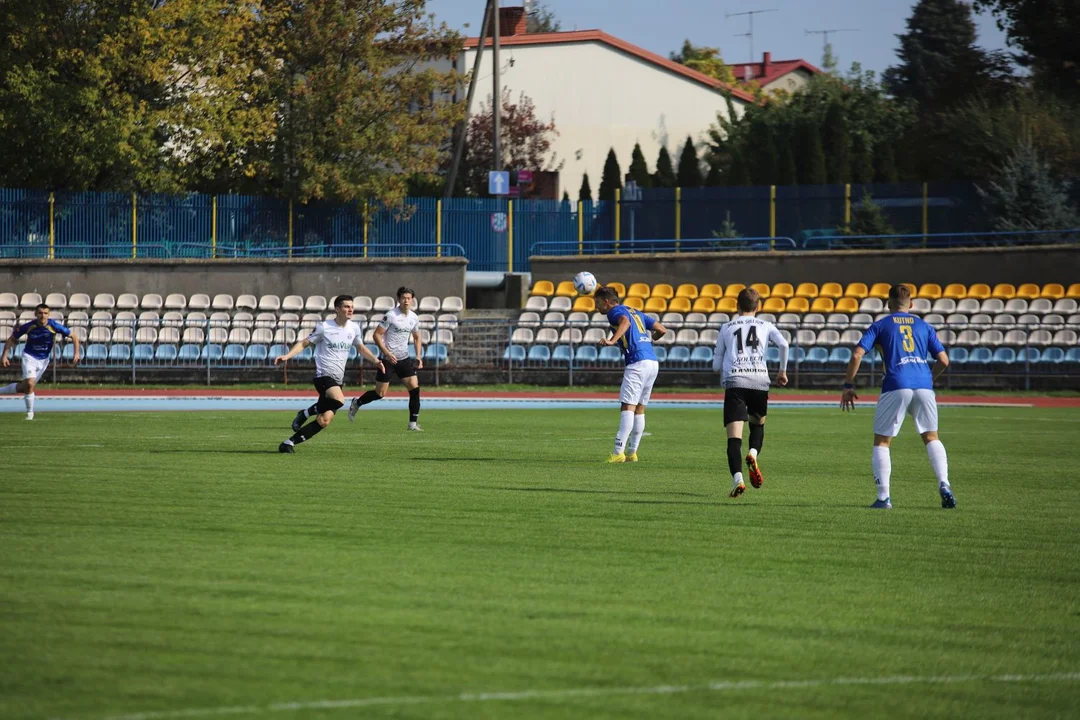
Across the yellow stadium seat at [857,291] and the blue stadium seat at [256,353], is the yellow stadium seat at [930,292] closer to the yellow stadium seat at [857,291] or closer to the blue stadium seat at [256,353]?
the yellow stadium seat at [857,291]

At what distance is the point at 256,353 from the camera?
105 ft

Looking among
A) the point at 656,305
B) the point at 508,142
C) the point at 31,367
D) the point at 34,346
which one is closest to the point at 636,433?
the point at 31,367

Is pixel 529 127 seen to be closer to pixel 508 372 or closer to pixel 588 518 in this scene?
pixel 508 372

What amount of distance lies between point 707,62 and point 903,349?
72.9 m

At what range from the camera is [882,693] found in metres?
5.65

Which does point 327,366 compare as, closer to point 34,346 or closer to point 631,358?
point 631,358

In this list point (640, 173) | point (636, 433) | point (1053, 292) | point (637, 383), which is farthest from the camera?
point (640, 173)

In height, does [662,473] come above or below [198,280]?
below

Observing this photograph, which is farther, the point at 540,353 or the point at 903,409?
the point at 540,353

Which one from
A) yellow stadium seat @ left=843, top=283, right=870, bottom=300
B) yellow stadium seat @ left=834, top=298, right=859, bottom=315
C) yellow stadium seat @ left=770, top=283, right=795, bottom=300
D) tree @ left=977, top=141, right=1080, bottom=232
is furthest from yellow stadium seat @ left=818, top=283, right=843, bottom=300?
tree @ left=977, top=141, right=1080, bottom=232

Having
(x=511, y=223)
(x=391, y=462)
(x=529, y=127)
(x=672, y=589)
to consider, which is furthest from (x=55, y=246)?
(x=672, y=589)

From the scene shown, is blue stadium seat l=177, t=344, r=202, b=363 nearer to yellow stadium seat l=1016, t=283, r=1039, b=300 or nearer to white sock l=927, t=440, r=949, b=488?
yellow stadium seat l=1016, t=283, r=1039, b=300

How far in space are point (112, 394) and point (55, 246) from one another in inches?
362

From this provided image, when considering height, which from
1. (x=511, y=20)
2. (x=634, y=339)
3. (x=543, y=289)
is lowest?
(x=634, y=339)
